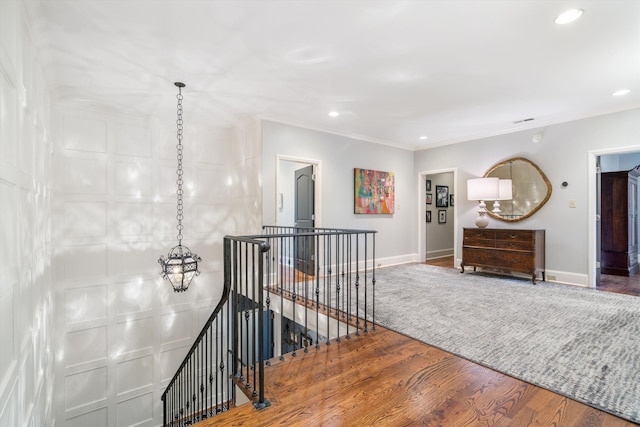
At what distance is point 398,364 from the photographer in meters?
2.23

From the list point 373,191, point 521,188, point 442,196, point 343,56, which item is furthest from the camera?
point 442,196

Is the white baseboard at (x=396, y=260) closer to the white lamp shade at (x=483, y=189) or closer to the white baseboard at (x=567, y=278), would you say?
the white lamp shade at (x=483, y=189)

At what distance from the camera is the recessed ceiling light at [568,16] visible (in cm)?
222

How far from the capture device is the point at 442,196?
7852 millimetres

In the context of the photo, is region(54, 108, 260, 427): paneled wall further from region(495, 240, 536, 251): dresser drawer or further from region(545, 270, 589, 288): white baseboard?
region(545, 270, 589, 288): white baseboard

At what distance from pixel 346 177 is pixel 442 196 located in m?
3.55

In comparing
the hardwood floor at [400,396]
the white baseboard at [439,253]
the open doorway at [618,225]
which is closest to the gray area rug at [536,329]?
the hardwood floor at [400,396]

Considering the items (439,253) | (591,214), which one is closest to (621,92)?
(591,214)

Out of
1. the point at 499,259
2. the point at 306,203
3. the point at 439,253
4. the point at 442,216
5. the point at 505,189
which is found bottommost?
the point at 439,253

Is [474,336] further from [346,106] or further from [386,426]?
[346,106]

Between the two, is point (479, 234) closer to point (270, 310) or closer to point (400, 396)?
point (270, 310)

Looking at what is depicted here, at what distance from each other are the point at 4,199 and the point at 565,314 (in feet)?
15.3

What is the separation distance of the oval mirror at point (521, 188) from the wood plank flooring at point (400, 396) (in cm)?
Answer: 380

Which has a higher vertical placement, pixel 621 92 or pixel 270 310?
pixel 621 92
